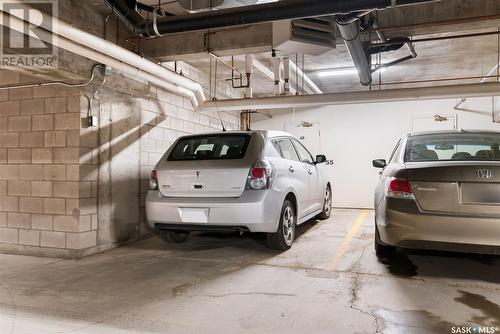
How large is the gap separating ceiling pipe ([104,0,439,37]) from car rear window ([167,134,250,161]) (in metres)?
1.30

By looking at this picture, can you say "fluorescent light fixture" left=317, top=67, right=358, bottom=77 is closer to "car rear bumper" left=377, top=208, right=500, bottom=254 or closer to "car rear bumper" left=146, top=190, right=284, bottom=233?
"car rear bumper" left=146, top=190, right=284, bottom=233

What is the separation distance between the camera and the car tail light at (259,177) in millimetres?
4000

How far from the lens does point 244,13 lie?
11.8 feet

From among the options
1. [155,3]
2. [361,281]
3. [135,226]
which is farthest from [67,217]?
[361,281]

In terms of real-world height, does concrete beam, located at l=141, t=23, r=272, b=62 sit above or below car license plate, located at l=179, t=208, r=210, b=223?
above

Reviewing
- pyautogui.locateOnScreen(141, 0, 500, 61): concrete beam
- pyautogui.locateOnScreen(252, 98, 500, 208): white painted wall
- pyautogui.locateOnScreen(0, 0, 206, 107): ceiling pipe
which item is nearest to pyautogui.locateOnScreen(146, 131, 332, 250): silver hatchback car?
pyautogui.locateOnScreen(0, 0, 206, 107): ceiling pipe

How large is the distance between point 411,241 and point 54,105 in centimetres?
450

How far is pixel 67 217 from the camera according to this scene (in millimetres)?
4566

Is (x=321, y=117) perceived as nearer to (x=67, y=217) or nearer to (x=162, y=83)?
(x=162, y=83)

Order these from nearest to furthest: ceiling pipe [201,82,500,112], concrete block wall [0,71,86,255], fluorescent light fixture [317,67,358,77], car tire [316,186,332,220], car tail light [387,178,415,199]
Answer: car tail light [387,178,415,199], concrete block wall [0,71,86,255], ceiling pipe [201,82,500,112], car tire [316,186,332,220], fluorescent light fixture [317,67,358,77]

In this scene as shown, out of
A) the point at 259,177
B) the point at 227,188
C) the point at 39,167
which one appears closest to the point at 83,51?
the point at 39,167

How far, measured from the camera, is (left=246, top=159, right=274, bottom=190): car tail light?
4.00 meters

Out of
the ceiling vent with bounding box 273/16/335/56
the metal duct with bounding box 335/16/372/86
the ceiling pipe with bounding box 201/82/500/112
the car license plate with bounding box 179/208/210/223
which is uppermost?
the ceiling vent with bounding box 273/16/335/56

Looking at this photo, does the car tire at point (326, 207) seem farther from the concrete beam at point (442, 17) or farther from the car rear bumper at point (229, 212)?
the concrete beam at point (442, 17)
